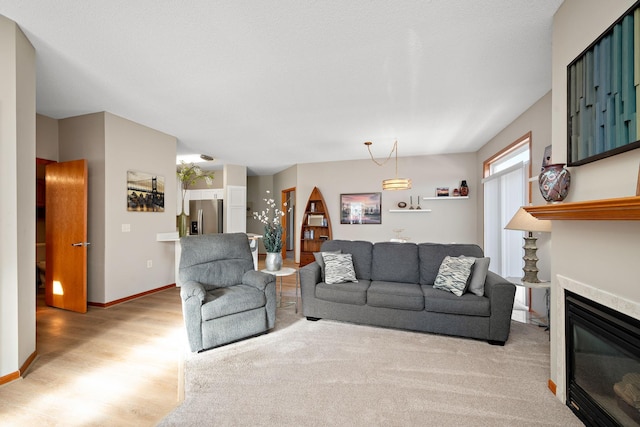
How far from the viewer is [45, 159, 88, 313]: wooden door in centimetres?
352

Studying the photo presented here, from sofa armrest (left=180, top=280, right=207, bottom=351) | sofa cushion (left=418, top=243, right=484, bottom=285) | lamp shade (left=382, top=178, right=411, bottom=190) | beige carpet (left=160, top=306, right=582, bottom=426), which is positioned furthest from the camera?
lamp shade (left=382, top=178, right=411, bottom=190)

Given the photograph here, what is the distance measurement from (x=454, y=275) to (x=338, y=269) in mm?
1277

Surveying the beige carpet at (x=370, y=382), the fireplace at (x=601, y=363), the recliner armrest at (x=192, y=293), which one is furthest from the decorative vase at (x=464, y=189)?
the recliner armrest at (x=192, y=293)

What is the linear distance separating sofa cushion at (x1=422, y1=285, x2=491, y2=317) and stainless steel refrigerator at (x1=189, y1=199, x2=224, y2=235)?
251 inches

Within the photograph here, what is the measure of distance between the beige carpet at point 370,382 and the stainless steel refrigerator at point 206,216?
5754 millimetres

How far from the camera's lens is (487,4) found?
188cm

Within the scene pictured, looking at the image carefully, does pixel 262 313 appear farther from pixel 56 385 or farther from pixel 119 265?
pixel 119 265

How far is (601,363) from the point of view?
157 cm

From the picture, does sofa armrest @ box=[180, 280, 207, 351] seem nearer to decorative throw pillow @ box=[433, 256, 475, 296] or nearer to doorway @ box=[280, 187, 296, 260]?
decorative throw pillow @ box=[433, 256, 475, 296]

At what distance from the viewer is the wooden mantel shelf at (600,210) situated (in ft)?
3.71

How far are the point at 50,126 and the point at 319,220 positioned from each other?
5.14m

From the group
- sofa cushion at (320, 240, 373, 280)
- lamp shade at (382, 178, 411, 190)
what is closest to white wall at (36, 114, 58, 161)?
sofa cushion at (320, 240, 373, 280)

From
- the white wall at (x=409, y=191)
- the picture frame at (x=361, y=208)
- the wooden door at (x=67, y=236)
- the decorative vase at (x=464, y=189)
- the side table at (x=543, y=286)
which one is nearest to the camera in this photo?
the side table at (x=543, y=286)

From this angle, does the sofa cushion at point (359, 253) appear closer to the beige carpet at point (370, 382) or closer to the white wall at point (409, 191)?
the beige carpet at point (370, 382)
